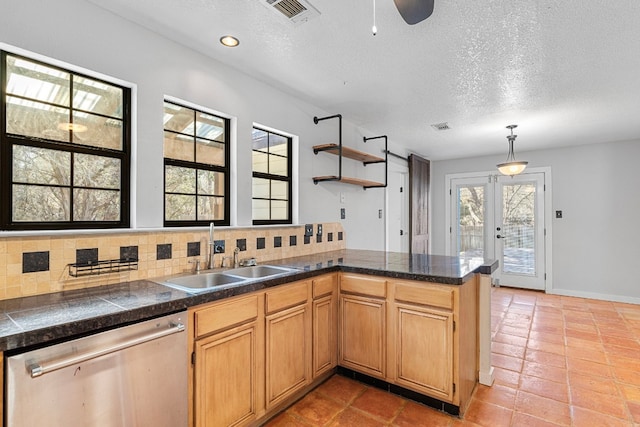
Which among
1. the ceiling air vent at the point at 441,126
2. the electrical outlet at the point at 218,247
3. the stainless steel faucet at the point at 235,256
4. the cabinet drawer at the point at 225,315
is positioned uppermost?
the ceiling air vent at the point at 441,126

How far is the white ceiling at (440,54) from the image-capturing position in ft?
6.11

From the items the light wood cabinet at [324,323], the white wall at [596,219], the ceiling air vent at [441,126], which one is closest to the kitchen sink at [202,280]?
the light wood cabinet at [324,323]

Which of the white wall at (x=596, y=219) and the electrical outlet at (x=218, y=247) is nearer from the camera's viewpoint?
the electrical outlet at (x=218, y=247)

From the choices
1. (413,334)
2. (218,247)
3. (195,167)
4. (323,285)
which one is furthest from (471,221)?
(195,167)

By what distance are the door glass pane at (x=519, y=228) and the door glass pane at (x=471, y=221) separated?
1.26 ft

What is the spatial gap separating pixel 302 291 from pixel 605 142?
548 centimetres

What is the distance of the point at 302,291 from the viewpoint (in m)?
2.23

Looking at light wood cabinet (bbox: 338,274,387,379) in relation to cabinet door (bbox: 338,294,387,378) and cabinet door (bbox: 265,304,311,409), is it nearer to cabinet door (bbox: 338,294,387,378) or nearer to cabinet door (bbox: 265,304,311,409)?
cabinet door (bbox: 338,294,387,378)

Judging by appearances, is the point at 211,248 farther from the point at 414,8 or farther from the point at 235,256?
the point at 414,8

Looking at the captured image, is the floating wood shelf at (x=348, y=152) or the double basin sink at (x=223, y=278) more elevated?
the floating wood shelf at (x=348, y=152)

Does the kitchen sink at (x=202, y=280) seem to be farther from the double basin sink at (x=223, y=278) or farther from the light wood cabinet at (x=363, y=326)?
the light wood cabinet at (x=363, y=326)

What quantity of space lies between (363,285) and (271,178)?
1334 mm

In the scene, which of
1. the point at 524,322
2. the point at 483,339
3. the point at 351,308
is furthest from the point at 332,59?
the point at 524,322

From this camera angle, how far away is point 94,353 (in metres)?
1.22
